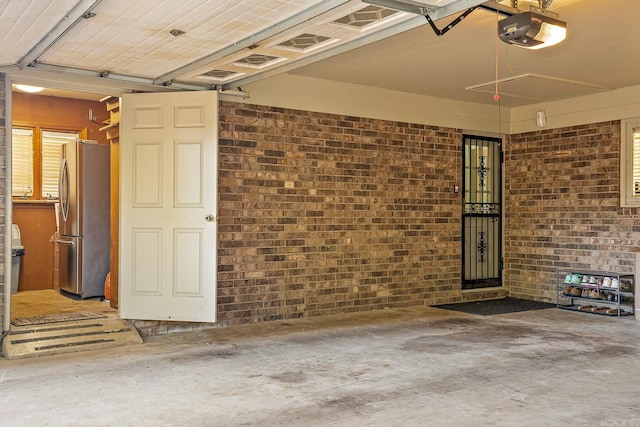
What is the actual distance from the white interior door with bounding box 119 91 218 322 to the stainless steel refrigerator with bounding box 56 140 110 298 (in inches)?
72.0

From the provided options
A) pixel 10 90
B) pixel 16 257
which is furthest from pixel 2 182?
pixel 16 257

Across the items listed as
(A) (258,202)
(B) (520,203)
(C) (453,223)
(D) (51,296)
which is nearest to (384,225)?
(C) (453,223)

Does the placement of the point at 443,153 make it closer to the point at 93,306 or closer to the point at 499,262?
the point at 499,262

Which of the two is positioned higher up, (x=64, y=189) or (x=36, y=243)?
(x=64, y=189)

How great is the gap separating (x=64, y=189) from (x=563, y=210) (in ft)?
22.4

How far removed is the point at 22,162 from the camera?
28.5 ft

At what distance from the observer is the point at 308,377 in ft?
15.3

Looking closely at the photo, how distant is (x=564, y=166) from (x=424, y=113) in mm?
2146

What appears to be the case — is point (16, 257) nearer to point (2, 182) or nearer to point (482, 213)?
point (2, 182)

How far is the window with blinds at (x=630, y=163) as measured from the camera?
7703mm

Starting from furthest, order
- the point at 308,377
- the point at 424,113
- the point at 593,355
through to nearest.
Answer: the point at 424,113, the point at 593,355, the point at 308,377

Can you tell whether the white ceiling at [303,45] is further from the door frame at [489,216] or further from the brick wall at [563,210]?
the door frame at [489,216]

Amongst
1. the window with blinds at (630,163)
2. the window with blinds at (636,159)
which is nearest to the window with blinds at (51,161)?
the window with blinds at (630,163)

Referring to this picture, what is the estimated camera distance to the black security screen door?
8.91 metres
